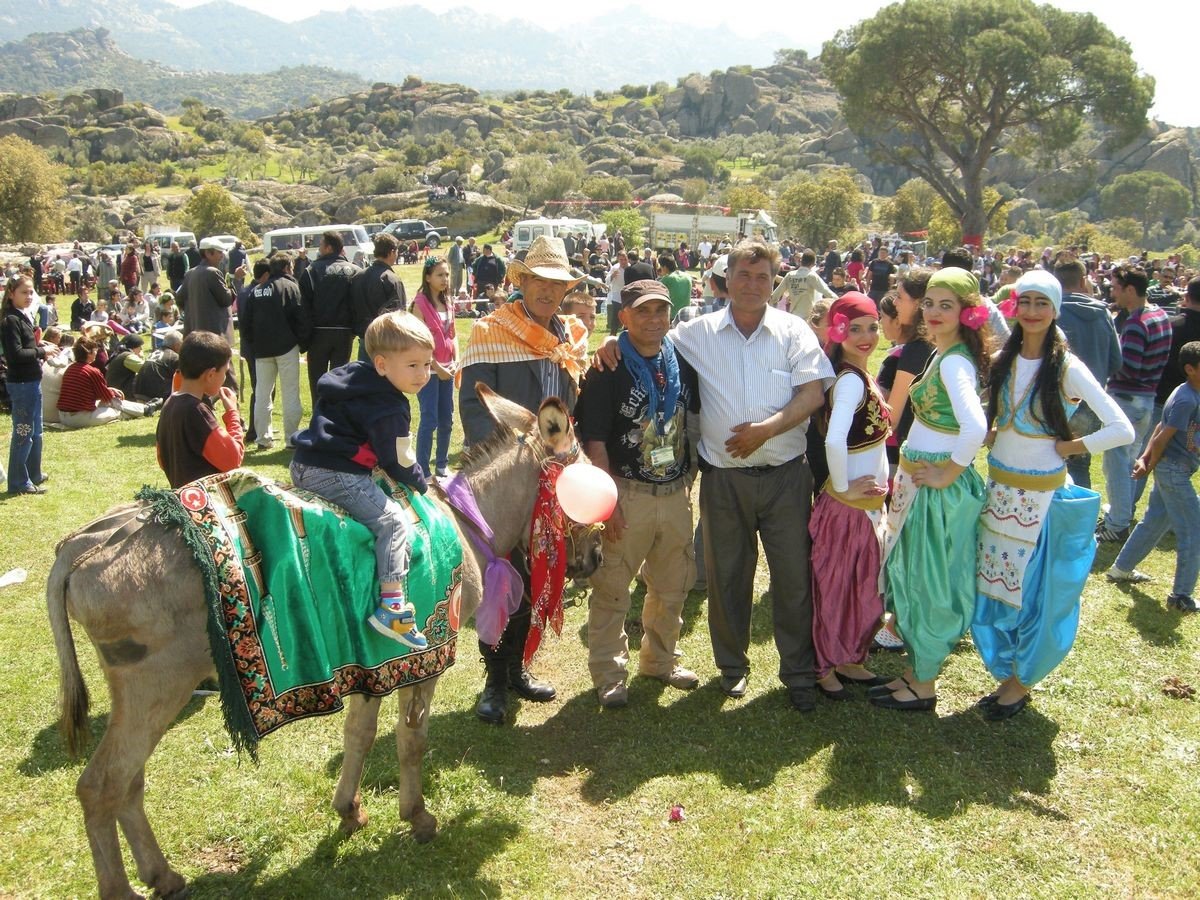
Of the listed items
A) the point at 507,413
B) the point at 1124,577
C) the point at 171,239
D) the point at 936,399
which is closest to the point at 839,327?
the point at 936,399

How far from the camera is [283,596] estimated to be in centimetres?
318

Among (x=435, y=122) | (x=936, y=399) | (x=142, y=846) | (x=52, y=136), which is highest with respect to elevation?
(x=435, y=122)

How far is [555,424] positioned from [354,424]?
972 millimetres

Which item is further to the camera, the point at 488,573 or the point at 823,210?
the point at 823,210

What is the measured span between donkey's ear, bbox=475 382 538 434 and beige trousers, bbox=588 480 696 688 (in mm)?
777

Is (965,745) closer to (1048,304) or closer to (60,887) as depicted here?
(1048,304)

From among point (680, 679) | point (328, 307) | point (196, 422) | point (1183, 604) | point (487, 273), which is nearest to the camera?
point (196, 422)

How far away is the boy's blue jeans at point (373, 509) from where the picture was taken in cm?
334

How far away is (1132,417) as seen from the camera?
7.64 meters

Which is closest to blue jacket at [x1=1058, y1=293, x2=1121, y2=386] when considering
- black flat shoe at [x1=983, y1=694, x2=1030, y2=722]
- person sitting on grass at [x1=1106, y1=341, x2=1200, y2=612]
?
person sitting on grass at [x1=1106, y1=341, x2=1200, y2=612]

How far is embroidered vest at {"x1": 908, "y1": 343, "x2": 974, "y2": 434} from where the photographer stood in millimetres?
4441

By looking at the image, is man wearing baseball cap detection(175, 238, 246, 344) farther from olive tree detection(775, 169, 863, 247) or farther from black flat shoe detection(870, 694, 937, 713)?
olive tree detection(775, 169, 863, 247)

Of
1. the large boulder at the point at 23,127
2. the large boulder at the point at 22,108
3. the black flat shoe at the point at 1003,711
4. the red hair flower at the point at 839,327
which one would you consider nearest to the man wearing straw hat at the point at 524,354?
the red hair flower at the point at 839,327

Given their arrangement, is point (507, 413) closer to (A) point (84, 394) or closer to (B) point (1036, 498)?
(B) point (1036, 498)
